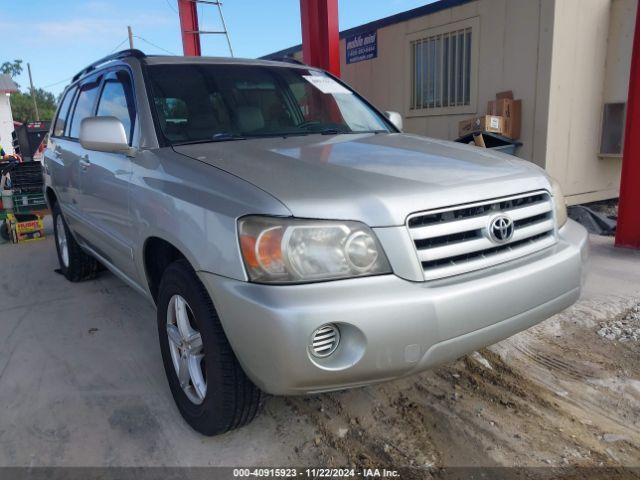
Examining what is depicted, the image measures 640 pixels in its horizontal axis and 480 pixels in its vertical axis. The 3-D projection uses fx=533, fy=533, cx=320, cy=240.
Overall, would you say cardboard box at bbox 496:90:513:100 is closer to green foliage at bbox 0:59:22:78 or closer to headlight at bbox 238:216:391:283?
headlight at bbox 238:216:391:283

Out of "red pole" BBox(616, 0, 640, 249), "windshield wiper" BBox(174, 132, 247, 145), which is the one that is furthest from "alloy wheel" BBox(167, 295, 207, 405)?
"red pole" BBox(616, 0, 640, 249)

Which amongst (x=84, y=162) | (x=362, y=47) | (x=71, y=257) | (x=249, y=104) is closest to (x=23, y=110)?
(x=362, y=47)

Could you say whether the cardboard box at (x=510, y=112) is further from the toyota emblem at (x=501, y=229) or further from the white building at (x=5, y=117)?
the white building at (x=5, y=117)

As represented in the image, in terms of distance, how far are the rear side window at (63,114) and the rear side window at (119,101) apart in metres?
1.17

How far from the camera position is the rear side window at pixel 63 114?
4.69 meters

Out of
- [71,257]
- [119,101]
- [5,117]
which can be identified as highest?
[5,117]

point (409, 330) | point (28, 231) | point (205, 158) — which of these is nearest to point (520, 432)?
point (409, 330)

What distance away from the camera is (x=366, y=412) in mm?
2580

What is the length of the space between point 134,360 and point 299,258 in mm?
1875

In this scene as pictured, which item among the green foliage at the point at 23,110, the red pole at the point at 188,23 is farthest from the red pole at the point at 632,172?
the green foliage at the point at 23,110

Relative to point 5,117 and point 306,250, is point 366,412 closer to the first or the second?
point 306,250

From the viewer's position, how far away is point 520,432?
2.39 metres

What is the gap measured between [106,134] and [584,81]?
6.01 m

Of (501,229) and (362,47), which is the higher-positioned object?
(362,47)
